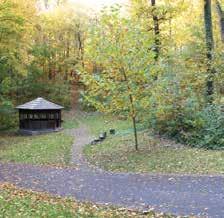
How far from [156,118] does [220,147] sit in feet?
14.2

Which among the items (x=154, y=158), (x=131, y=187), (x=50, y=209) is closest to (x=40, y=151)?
(x=154, y=158)

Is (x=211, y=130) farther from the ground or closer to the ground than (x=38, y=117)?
farther from the ground

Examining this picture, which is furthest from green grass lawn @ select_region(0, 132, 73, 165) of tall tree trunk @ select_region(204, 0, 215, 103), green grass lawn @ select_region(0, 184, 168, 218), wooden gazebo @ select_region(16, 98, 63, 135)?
tall tree trunk @ select_region(204, 0, 215, 103)

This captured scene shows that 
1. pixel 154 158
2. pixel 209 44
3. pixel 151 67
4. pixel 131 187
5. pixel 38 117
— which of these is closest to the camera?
pixel 131 187

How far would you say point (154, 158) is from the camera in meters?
17.0

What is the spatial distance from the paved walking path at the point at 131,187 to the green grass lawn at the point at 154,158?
40.1 inches

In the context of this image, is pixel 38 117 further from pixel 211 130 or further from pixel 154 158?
pixel 154 158

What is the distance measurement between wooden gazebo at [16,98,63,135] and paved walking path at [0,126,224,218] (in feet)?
56.5

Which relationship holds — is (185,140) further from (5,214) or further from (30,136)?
(30,136)

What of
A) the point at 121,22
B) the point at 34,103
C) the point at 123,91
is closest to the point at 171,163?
the point at 123,91

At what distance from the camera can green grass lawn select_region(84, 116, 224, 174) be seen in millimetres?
15086

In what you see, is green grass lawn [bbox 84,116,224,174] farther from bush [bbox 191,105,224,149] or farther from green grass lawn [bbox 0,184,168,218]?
green grass lawn [bbox 0,184,168,218]

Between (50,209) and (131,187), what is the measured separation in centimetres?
357

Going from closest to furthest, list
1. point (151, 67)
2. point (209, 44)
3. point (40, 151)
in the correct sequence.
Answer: point (151, 67) < point (40, 151) < point (209, 44)
